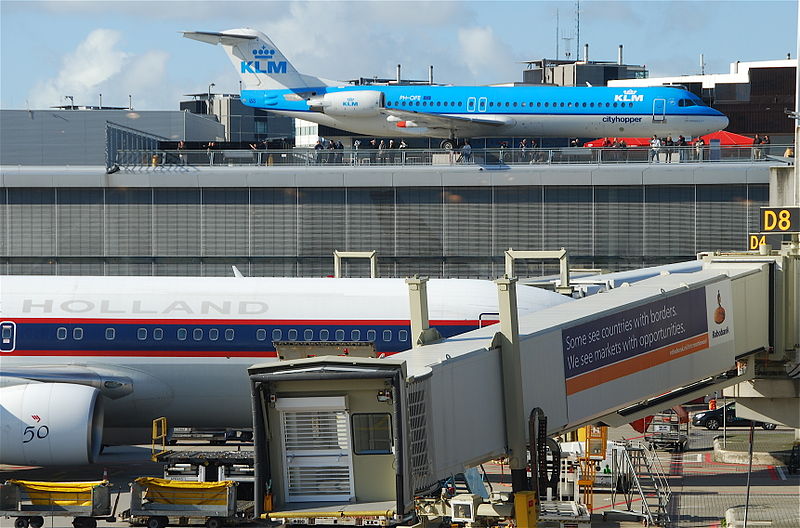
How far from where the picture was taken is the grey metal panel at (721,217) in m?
52.5

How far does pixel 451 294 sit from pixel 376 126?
120 feet

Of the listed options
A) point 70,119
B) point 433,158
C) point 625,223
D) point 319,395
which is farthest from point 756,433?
point 70,119

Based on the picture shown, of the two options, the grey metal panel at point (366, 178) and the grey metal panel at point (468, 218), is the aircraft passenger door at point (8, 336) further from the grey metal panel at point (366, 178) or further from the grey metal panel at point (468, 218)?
the grey metal panel at point (468, 218)

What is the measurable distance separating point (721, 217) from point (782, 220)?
937 inches

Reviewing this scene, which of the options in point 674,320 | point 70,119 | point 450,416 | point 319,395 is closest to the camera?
point 319,395

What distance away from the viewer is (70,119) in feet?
284

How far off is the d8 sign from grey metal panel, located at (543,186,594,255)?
23291mm

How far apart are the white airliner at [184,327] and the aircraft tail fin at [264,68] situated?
1534 inches

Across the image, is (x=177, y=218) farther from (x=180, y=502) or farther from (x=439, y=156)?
(x=180, y=502)

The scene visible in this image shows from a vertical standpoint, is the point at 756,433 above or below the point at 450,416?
below

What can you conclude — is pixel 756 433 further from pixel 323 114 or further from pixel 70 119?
pixel 70 119

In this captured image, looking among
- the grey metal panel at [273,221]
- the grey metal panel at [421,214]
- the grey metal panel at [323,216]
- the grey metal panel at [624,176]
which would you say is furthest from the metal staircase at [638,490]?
the grey metal panel at [273,221]

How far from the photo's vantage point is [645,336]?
74.5 ft

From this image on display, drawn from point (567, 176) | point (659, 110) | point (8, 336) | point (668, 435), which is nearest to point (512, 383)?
point (8, 336)
